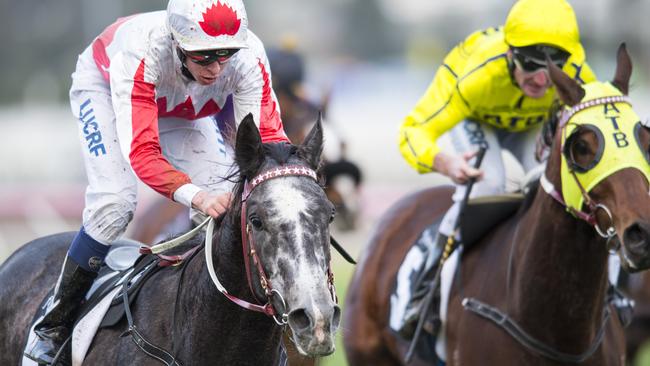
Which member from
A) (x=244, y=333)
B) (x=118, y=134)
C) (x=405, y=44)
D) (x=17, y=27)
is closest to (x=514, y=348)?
(x=244, y=333)

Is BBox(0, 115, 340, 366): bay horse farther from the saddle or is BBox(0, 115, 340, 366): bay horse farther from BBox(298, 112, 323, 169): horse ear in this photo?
the saddle

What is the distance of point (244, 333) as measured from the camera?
15.0ft

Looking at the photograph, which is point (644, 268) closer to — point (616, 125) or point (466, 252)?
point (616, 125)

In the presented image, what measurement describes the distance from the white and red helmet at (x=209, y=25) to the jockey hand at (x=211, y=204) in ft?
1.99

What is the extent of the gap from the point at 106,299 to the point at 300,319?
58.0 inches

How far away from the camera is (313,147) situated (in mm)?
4504

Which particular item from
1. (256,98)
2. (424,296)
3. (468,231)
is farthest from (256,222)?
(424,296)

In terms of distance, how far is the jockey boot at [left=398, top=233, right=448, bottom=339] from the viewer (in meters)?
6.86

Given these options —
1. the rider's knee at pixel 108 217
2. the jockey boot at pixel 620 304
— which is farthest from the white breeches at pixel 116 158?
the jockey boot at pixel 620 304

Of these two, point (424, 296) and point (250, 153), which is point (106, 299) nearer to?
point (250, 153)

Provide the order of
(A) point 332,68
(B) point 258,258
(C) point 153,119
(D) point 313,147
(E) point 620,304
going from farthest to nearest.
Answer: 1. (A) point 332,68
2. (E) point 620,304
3. (C) point 153,119
4. (D) point 313,147
5. (B) point 258,258

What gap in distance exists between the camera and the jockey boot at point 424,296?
6.86 m

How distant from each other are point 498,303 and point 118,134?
2354mm

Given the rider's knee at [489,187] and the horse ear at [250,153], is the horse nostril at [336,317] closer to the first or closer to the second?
the horse ear at [250,153]
